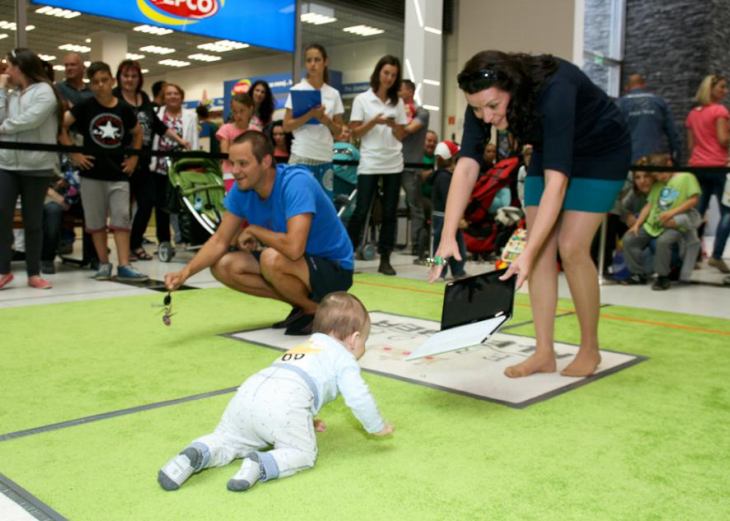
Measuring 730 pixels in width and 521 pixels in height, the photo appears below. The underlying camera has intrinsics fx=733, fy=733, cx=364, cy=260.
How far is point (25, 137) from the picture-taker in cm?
462

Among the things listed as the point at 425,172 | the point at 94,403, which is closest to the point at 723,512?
the point at 94,403

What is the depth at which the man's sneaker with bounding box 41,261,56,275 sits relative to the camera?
5625mm

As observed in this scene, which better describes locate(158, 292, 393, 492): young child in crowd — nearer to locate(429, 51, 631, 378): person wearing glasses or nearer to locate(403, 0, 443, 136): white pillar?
locate(429, 51, 631, 378): person wearing glasses

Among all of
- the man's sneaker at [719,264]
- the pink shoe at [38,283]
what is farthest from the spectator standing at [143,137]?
the man's sneaker at [719,264]

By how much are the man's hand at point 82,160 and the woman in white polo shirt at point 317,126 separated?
1405mm

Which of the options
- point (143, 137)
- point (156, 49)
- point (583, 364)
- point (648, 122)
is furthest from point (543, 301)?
point (156, 49)

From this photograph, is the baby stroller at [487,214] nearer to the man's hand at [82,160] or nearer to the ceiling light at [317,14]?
the man's hand at [82,160]

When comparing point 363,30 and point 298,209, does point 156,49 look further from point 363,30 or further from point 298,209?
point 298,209

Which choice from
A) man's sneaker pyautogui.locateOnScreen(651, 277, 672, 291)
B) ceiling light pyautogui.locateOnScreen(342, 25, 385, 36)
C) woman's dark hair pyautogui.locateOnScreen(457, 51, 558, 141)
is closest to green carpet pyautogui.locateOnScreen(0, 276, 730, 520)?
woman's dark hair pyautogui.locateOnScreen(457, 51, 558, 141)

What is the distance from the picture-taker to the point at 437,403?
2.42m

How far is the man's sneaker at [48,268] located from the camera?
562 centimetres

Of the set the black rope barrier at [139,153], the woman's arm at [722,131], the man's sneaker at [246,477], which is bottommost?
the man's sneaker at [246,477]

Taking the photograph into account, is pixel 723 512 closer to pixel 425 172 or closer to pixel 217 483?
pixel 217 483

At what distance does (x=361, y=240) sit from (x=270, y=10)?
138 inches
